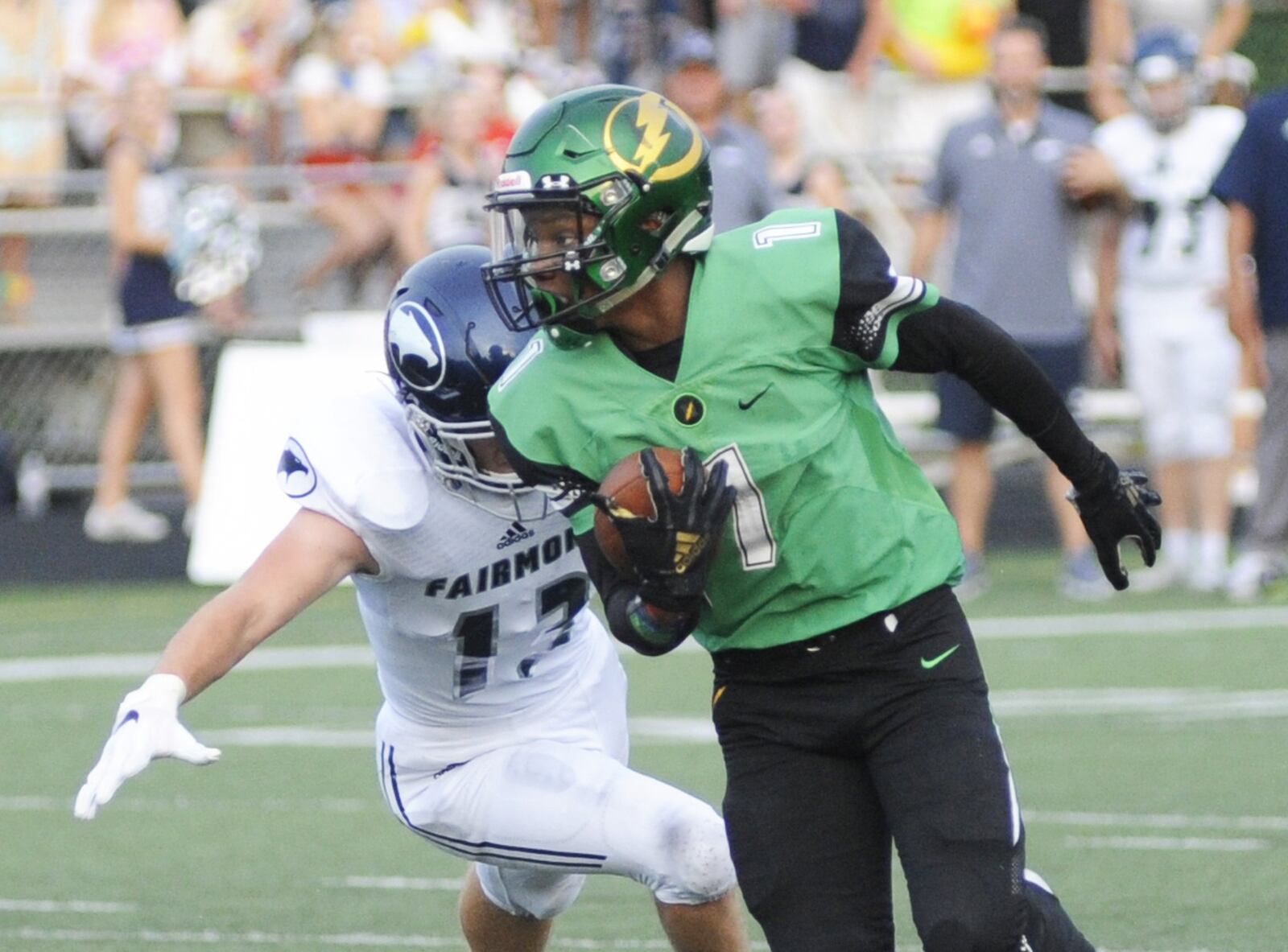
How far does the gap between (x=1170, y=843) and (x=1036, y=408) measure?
237cm

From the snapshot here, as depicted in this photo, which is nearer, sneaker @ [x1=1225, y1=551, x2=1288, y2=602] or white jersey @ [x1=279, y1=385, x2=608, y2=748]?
white jersey @ [x1=279, y1=385, x2=608, y2=748]

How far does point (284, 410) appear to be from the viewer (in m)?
11.5

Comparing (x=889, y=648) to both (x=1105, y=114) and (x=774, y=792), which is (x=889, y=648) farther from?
(x=1105, y=114)

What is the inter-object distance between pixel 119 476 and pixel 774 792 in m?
8.52

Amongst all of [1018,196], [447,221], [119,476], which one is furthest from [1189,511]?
[119,476]

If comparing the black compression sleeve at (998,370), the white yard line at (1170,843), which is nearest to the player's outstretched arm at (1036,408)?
the black compression sleeve at (998,370)

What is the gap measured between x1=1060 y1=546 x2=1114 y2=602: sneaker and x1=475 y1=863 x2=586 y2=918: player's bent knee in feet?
20.8

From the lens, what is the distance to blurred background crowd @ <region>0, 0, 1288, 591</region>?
1194cm

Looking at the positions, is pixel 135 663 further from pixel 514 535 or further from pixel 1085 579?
pixel 514 535

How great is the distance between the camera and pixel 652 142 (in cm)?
368

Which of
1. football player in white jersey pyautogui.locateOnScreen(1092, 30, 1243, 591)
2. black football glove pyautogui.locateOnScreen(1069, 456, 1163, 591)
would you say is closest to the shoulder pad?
black football glove pyautogui.locateOnScreen(1069, 456, 1163, 591)

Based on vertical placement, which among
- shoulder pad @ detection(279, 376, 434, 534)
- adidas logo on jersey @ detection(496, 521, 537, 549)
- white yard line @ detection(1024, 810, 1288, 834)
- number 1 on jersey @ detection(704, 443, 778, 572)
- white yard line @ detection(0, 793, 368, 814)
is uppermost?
number 1 on jersey @ detection(704, 443, 778, 572)

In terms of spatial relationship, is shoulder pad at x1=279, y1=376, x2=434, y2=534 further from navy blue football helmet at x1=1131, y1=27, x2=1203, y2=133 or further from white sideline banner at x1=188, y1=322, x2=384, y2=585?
white sideline banner at x1=188, y1=322, x2=384, y2=585

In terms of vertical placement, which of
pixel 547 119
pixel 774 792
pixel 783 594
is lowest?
pixel 774 792
